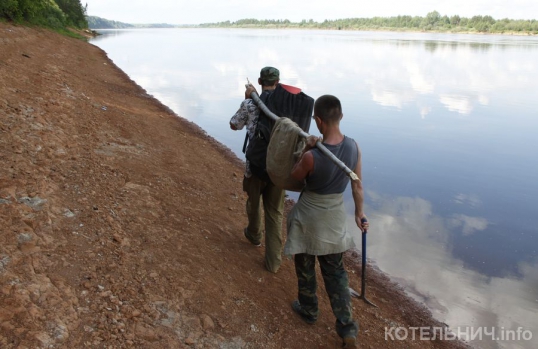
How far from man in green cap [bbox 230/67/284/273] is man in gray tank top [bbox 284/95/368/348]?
80cm

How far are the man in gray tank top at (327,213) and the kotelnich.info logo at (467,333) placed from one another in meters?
1.33

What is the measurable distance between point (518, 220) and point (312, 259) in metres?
5.62

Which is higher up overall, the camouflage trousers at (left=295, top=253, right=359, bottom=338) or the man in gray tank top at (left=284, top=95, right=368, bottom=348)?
the man in gray tank top at (left=284, top=95, right=368, bottom=348)

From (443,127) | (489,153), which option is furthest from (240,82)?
(489,153)

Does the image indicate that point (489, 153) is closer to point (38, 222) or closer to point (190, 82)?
point (38, 222)

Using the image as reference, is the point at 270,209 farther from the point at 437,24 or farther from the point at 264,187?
the point at 437,24

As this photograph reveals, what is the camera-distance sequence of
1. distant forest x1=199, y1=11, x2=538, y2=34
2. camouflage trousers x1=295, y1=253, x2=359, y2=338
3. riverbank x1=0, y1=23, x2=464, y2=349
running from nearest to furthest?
1. riverbank x1=0, y1=23, x2=464, y2=349
2. camouflage trousers x1=295, y1=253, x2=359, y2=338
3. distant forest x1=199, y1=11, x2=538, y2=34

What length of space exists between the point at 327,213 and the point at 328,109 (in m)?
0.78

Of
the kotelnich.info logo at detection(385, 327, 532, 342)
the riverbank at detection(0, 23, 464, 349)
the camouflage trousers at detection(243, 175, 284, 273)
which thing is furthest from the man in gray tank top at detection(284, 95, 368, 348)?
the kotelnich.info logo at detection(385, 327, 532, 342)

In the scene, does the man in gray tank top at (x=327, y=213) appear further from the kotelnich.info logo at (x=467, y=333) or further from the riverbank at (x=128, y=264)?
the kotelnich.info logo at (x=467, y=333)

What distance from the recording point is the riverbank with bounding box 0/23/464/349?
293cm

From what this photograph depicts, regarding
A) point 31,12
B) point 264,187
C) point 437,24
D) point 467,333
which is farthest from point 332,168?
point 437,24

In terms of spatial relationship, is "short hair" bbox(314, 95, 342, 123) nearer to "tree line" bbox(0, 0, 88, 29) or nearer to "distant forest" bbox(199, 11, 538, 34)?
"tree line" bbox(0, 0, 88, 29)

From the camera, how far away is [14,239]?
132 inches
